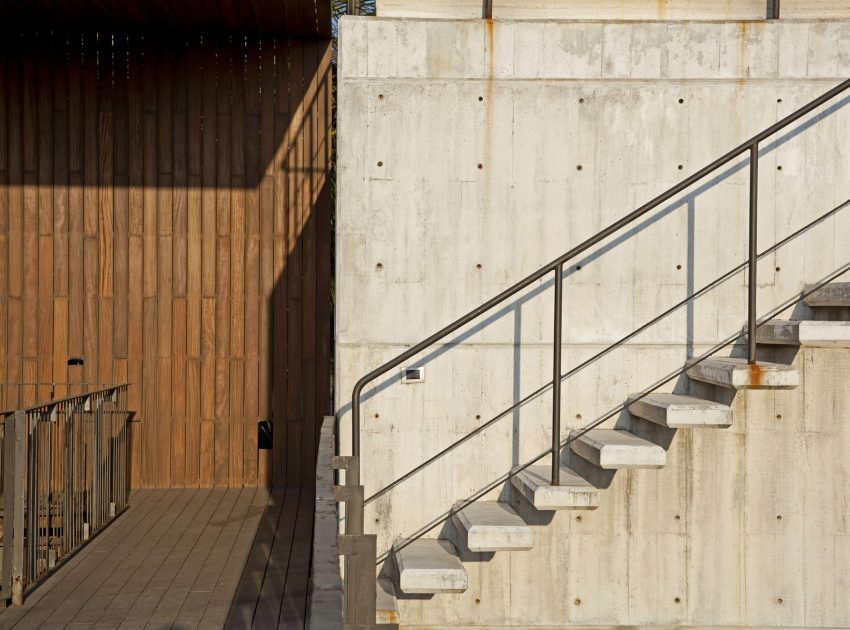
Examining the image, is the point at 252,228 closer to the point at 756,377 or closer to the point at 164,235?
the point at 164,235

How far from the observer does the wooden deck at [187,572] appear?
3.97m

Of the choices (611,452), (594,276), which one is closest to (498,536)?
(611,452)

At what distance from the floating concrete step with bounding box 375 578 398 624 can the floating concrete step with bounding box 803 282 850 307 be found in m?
2.48

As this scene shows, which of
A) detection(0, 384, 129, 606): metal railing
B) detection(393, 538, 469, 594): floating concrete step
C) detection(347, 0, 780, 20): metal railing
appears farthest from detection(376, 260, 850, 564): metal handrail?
detection(0, 384, 129, 606): metal railing

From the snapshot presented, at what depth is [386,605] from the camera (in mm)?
4332

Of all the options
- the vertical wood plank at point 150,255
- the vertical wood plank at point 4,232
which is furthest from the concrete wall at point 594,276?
the vertical wood plank at point 4,232

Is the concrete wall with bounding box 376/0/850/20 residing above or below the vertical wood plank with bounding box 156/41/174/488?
above

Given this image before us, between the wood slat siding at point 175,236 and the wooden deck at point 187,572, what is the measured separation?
29.7 inches

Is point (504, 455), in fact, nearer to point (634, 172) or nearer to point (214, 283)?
point (634, 172)

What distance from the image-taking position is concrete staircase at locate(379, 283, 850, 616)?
3797mm

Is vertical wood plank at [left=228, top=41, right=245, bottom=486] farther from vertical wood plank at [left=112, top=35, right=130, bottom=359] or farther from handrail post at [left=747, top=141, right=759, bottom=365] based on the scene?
handrail post at [left=747, top=141, right=759, bottom=365]

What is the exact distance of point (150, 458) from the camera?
22.4 ft

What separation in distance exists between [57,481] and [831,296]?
209 inches

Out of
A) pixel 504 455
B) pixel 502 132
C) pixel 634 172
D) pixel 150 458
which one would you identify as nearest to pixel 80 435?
pixel 150 458
